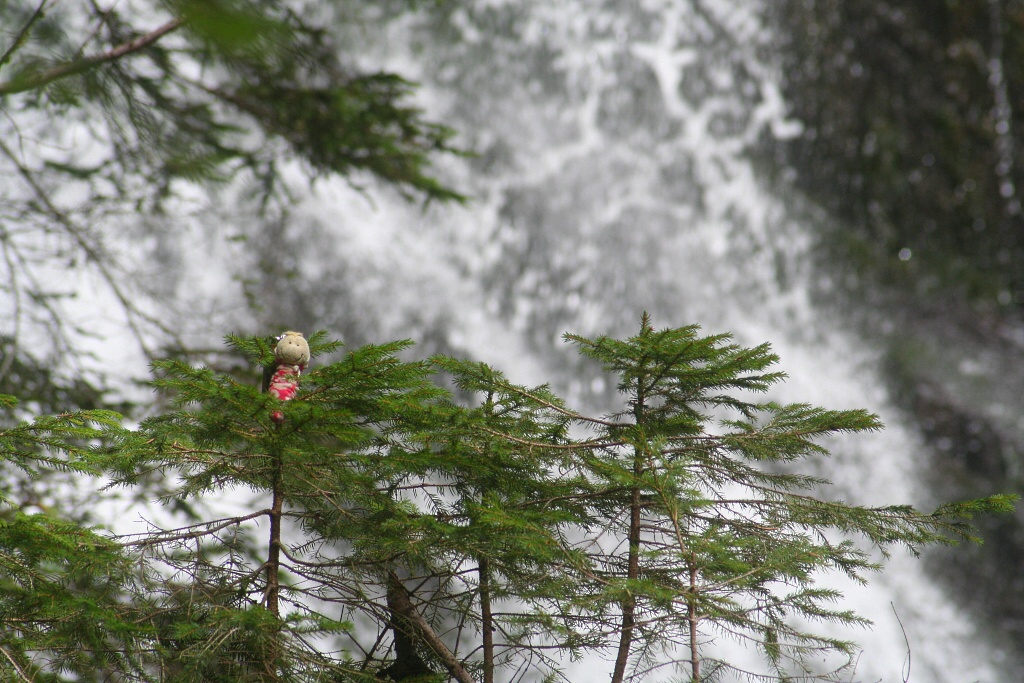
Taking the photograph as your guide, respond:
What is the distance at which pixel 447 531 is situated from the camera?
1830 mm

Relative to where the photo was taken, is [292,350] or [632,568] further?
[292,350]

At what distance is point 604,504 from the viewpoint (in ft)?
6.97

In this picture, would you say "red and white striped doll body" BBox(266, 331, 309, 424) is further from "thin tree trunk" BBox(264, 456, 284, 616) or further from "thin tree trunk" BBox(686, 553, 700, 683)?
"thin tree trunk" BBox(686, 553, 700, 683)

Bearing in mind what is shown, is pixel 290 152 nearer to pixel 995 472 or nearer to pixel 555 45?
pixel 555 45

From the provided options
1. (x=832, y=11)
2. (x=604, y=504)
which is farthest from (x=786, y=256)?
(x=604, y=504)

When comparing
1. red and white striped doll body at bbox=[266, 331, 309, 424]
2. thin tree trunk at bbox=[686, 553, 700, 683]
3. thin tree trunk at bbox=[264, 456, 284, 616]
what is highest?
red and white striped doll body at bbox=[266, 331, 309, 424]

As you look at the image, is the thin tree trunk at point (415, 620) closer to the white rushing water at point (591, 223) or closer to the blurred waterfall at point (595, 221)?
the white rushing water at point (591, 223)

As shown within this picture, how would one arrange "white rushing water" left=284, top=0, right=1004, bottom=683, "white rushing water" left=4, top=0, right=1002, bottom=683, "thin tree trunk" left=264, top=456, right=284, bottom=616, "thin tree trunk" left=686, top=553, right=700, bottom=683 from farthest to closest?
1. "white rushing water" left=284, top=0, right=1004, bottom=683
2. "white rushing water" left=4, top=0, right=1002, bottom=683
3. "thin tree trunk" left=264, top=456, right=284, bottom=616
4. "thin tree trunk" left=686, top=553, right=700, bottom=683

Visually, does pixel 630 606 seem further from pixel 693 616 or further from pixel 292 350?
pixel 292 350

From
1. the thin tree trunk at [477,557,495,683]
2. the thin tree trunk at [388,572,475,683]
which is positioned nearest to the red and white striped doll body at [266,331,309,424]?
the thin tree trunk at [388,572,475,683]

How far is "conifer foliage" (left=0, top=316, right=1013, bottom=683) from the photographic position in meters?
1.77

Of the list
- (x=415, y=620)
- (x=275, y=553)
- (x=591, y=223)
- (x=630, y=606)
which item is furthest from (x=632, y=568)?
(x=591, y=223)

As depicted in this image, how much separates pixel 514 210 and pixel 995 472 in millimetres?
6796

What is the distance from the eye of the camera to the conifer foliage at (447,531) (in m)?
1.77
